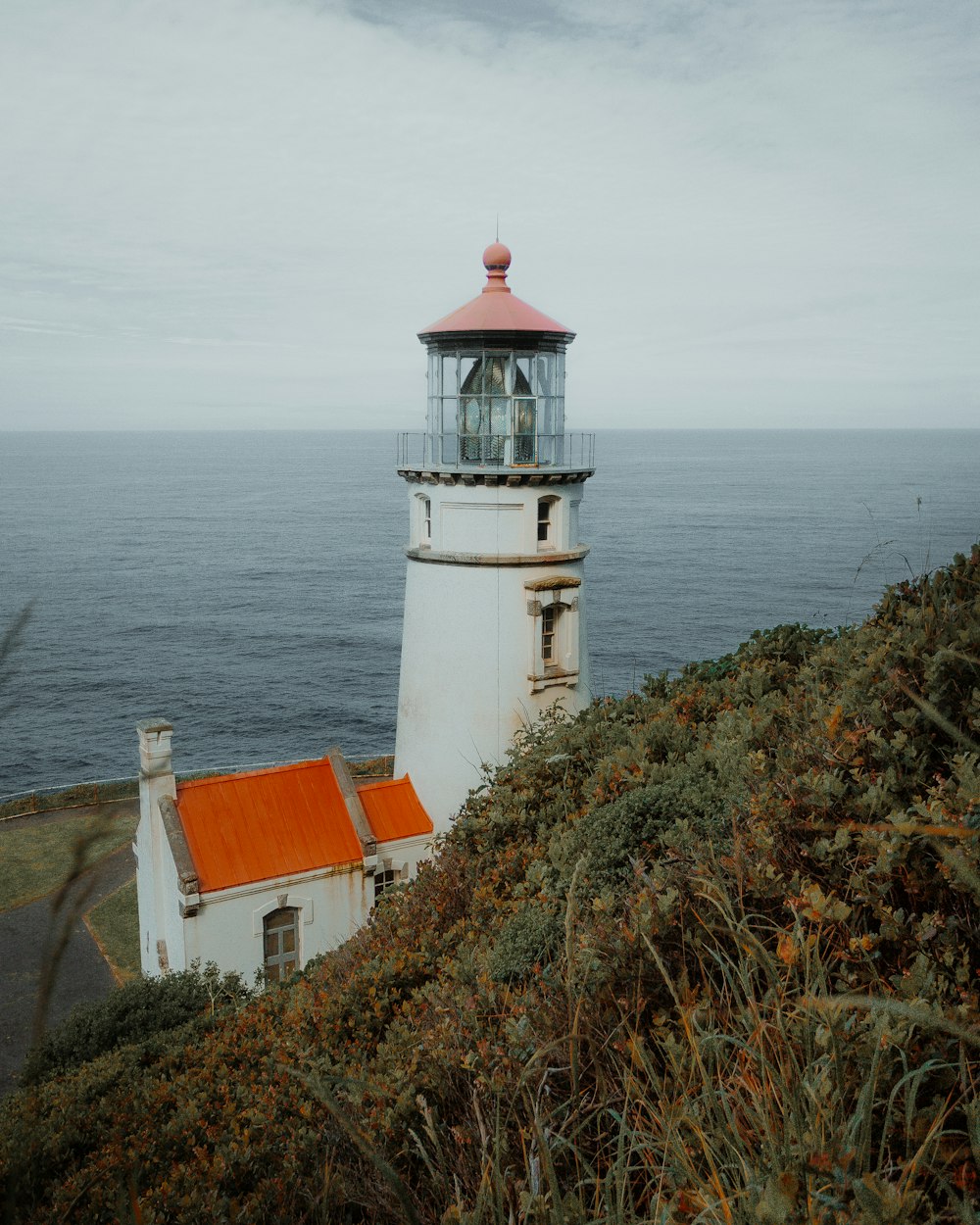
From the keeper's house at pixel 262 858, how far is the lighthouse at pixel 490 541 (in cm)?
138

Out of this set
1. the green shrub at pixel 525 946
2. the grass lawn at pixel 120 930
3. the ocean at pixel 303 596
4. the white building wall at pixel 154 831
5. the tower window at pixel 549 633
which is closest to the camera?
the green shrub at pixel 525 946

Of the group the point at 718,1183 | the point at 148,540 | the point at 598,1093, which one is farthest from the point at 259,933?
the point at 148,540

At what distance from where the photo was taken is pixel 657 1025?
3.77 meters

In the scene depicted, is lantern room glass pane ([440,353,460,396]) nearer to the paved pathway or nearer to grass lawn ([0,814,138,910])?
the paved pathway

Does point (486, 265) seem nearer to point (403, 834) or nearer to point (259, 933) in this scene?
point (403, 834)

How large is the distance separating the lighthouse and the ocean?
0.61 metres

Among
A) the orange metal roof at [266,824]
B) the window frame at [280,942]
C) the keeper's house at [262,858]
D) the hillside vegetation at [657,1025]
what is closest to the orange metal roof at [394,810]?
the keeper's house at [262,858]

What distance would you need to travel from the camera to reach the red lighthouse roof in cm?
1446

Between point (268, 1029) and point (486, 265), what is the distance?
11.7 m

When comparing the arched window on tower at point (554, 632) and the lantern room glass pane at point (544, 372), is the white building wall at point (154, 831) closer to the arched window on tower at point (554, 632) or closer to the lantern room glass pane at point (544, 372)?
the arched window on tower at point (554, 632)

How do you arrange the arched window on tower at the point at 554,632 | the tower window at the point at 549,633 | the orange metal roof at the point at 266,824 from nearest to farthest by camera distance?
the orange metal roof at the point at 266,824 → the arched window on tower at the point at 554,632 → the tower window at the point at 549,633

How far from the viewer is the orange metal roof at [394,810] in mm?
14914

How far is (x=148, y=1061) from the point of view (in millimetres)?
8312

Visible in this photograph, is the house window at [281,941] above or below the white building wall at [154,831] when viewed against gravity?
below
